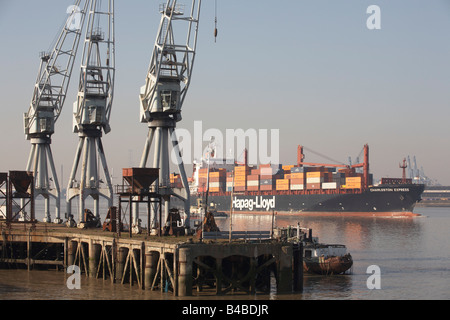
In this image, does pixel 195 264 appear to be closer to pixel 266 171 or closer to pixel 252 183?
pixel 266 171

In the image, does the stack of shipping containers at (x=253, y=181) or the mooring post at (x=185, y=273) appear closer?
the mooring post at (x=185, y=273)

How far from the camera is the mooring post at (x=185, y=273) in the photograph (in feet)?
148

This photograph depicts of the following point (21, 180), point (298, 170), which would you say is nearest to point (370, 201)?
point (298, 170)

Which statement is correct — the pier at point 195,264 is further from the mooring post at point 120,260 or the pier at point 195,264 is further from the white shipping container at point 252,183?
the white shipping container at point 252,183

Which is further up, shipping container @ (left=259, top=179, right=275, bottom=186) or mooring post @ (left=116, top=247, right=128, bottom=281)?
shipping container @ (left=259, top=179, right=275, bottom=186)

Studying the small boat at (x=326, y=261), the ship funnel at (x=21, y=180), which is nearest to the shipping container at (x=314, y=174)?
the ship funnel at (x=21, y=180)

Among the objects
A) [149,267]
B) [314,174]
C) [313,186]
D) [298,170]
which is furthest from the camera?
[298,170]

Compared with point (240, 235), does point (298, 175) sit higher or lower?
higher

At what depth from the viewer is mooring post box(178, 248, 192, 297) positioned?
4522 centimetres

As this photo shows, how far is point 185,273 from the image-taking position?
4544 cm

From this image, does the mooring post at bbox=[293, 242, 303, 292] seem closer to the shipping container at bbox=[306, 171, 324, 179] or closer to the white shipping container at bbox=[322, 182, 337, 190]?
the white shipping container at bbox=[322, 182, 337, 190]

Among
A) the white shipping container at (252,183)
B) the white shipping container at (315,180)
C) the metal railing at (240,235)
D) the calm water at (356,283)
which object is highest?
the white shipping container at (315,180)

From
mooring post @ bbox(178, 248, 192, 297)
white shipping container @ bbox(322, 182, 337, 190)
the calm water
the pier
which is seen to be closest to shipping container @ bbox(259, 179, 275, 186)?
white shipping container @ bbox(322, 182, 337, 190)
